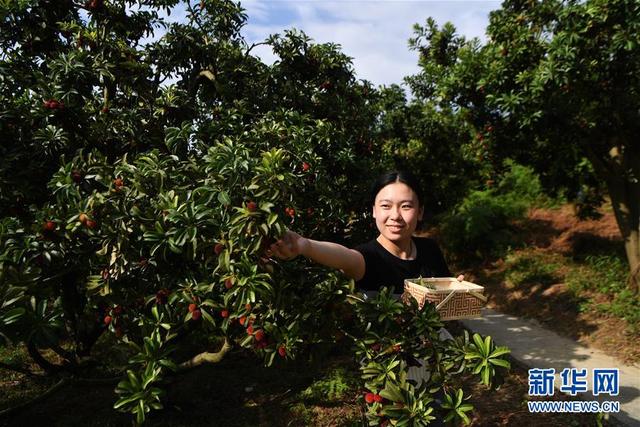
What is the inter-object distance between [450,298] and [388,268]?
44 cm

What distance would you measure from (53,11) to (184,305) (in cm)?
336

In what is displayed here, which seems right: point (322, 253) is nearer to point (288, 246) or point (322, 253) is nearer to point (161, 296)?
point (288, 246)

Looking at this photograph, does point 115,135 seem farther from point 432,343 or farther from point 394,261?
point 432,343

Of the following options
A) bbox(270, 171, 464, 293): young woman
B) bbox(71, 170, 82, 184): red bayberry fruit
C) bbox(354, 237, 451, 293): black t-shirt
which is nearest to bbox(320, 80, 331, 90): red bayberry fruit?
bbox(270, 171, 464, 293): young woman

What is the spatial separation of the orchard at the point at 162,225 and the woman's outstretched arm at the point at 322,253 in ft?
0.25

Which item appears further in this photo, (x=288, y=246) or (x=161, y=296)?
(x=161, y=296)

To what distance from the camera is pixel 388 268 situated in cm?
246

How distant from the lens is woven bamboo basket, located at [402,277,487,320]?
6.81 ft

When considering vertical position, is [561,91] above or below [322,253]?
above

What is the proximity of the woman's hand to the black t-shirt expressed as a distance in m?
0.66

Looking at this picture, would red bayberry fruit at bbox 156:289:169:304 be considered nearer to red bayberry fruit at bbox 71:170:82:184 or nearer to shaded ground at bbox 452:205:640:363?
red bayberry fruit at bbox 71:170:82:184

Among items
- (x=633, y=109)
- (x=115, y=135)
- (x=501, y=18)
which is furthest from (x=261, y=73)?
(x=633, y=109)

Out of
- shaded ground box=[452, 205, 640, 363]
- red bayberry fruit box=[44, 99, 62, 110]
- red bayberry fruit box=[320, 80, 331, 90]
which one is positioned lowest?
shaded ground box=[452, 205, 640, 363]

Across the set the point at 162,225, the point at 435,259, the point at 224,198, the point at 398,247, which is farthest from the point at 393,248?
the point at 162,225
